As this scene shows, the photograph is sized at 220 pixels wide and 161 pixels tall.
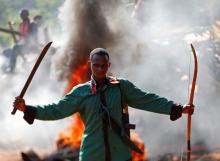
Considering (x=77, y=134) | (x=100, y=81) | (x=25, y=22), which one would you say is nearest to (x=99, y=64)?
(x=100, y=81)

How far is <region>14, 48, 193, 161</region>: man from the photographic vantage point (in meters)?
4.97

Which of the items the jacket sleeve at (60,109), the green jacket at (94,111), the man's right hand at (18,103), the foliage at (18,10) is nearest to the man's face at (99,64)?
the green jacket at (94,111)

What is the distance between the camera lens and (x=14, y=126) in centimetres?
1470

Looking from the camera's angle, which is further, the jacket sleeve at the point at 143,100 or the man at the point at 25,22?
the man at the point at 25,22

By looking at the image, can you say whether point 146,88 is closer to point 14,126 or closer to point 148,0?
point 14,126

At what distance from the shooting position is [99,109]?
4.97m

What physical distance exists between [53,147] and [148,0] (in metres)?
7.94

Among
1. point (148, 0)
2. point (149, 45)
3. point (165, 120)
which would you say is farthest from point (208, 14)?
point (165, 120)

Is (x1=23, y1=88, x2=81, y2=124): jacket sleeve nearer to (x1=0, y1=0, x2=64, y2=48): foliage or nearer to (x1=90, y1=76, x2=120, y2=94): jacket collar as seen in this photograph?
(x1=90, y1=76, x2=120, y2=94): jacket collar

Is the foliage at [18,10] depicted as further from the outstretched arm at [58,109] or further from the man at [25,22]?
the outstretched arm at [58,109]

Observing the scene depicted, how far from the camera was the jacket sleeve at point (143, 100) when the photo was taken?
511 centimetres

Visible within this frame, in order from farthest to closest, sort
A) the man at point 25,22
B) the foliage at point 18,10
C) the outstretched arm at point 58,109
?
the foliage at point 18,10 → the man at point 25,22 → the outstretched arm at point 58,109

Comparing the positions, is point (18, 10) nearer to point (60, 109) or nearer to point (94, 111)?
point (60, 109)

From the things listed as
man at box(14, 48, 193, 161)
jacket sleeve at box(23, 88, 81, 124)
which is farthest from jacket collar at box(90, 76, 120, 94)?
jacket sleeve at box(23, 88, 81, 124)
